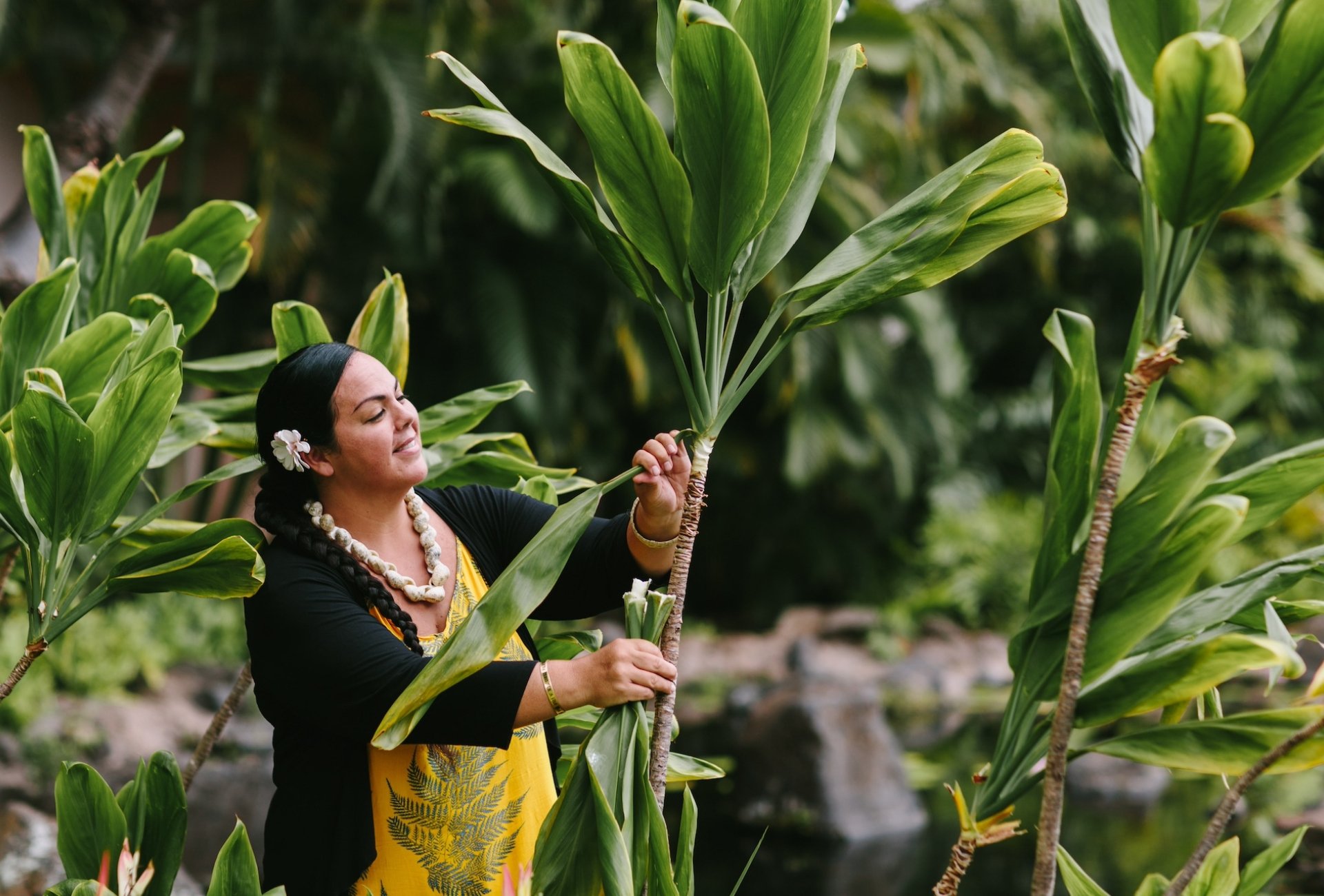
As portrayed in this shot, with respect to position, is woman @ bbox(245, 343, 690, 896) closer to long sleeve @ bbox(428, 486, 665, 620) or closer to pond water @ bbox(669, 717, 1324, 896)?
long sleeve @ bbox(428, 486, 665, 620)

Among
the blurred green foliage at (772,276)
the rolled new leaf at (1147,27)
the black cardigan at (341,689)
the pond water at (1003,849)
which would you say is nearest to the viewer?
the rolled new leaf at (1147,27)

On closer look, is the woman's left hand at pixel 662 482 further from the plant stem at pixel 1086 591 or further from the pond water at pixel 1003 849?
the pond water at pixel 1003 849

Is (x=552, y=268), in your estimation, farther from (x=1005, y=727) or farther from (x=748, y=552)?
(x=1005, y=727)

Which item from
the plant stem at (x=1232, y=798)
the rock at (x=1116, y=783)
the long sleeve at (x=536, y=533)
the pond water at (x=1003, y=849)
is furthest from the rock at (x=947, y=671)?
the plant stem at (x=1232, y=798)

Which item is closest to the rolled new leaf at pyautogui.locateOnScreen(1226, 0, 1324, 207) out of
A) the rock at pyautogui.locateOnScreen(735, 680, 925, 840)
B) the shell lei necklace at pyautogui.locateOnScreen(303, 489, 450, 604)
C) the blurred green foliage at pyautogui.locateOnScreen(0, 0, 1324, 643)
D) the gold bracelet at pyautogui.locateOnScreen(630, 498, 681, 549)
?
the gold bracelet at pyautogui.locateOnScreen(630, 498, 681, 549)

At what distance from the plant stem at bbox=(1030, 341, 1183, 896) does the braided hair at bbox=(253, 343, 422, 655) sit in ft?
2.46

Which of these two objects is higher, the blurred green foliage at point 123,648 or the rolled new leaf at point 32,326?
the rolled new leaf at point 32,326

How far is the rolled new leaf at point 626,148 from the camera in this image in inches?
46.1

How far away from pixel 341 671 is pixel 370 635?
2.0 inches

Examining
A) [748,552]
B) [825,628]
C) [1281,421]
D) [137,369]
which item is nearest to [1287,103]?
[137,369]

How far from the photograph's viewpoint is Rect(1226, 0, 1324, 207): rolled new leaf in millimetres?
961

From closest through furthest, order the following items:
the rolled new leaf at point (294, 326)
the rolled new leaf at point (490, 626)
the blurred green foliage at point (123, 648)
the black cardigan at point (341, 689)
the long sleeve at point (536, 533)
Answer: the rolled new leaf at point (490, 626), the black cardigan at point (341, 689), the long sleeve at point (536, 533), the rolled new leaf at point (294, 326), the blurred green foliage at point (123, 648)

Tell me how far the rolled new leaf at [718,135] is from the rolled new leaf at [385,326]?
788mm

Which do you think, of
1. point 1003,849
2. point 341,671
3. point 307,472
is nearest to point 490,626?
point 341,671
